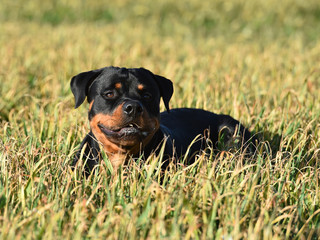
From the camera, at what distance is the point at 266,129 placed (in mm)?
4480

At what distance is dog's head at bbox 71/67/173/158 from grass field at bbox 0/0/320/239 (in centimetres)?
20

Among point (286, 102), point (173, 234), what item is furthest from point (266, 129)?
point (173, 234)

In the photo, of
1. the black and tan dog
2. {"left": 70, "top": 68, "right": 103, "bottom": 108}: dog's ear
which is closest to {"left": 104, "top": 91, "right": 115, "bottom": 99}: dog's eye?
the black and tan dog

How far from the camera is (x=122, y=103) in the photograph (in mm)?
3246

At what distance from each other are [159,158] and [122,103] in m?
0.52

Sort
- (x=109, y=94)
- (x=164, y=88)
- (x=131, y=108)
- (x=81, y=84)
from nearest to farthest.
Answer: (x=131, y=108)
(x=109, y=94)
(x=81, y=84)
(x=164, y=88)

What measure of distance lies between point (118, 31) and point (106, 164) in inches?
A: 331

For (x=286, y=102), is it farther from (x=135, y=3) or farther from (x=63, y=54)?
(x=135, y=3)

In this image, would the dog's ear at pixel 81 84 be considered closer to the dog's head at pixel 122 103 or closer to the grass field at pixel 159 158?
the dog's head at pixel 122 103

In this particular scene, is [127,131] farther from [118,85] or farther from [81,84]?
[81,84]

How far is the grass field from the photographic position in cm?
254

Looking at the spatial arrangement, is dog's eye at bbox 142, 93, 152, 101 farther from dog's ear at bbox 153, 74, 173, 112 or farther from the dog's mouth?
the dog's mouth

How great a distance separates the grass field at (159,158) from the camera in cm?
254

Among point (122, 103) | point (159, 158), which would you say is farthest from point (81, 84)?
point (159, 158)
